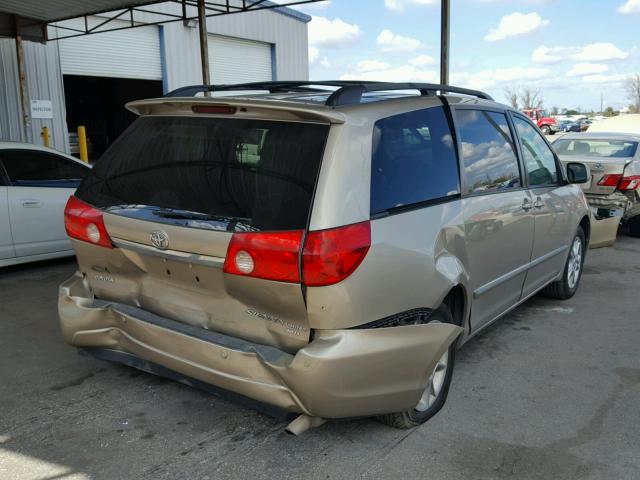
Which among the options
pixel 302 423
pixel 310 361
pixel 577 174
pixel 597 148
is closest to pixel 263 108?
pixel 310 361

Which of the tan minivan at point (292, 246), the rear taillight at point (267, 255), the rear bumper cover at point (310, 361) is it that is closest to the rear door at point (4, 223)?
the tan minivan at point (292, 246)

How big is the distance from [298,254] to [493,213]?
175cm

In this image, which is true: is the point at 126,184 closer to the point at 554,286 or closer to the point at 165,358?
the point at 165,358

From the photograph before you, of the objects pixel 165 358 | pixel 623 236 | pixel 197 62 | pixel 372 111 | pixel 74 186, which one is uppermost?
pixel 197 62

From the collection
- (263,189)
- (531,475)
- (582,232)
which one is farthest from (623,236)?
(263,189)

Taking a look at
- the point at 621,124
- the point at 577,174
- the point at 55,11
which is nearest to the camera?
the point at 577,174

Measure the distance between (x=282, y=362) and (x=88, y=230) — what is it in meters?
1.36

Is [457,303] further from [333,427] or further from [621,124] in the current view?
[621,124]

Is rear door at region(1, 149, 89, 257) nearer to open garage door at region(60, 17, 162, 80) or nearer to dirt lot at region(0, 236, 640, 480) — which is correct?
dirt lot at region(0, 236, 640, 480)

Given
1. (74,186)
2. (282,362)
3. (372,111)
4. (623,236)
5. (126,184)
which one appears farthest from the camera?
(623,236)

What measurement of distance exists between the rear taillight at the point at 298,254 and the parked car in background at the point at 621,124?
14017 millimetres

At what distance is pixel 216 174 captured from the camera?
9.50 feet

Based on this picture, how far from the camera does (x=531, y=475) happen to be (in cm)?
283

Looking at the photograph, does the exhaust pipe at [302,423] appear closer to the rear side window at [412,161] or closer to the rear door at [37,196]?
the rear side window at [412,161]
